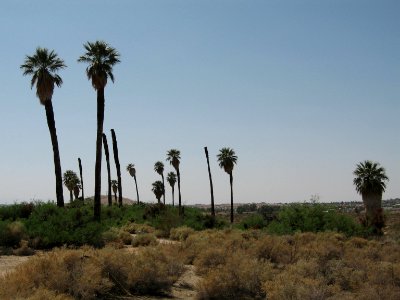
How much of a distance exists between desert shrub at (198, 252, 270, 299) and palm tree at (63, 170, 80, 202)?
8145cm

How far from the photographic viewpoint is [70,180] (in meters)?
91.6

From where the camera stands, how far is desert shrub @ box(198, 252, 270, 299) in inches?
515

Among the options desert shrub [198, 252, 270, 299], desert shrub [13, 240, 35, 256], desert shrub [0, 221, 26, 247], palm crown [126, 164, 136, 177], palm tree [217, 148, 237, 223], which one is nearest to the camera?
desert shrub [198, 252, 270, 299]

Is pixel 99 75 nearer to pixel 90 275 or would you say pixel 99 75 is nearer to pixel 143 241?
pixel 143 241

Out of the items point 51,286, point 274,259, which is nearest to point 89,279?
point 51,286

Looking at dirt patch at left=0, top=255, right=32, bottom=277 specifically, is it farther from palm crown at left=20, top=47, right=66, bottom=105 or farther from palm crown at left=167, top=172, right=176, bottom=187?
palm crown at left=167, top=172, right=176, bottom=187

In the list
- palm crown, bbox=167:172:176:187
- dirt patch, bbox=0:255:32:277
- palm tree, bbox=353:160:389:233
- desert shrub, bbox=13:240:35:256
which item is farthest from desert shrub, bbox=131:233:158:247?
palm crown, bbox=167:172:176:187

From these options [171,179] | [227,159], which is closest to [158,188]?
[171,179]

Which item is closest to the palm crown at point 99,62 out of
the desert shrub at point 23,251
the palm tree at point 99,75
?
the palm tree at point 99,75

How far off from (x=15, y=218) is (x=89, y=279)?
68.7 ft

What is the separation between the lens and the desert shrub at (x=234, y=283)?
13070 mm

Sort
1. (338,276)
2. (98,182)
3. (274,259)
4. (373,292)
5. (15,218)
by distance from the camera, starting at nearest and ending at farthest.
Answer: (373,292) → (338,276) → (274,259) → (15,218) → (98,182)

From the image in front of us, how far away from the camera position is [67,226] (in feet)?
84.7

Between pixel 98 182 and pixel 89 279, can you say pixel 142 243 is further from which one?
pixel 89 279
